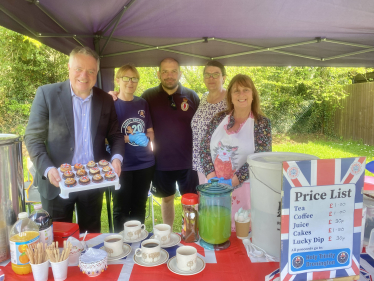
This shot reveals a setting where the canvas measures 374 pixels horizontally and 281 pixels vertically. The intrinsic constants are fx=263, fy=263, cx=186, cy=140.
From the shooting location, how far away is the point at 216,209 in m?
1.26

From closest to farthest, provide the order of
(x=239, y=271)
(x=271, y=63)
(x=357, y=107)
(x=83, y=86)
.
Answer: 1. (x=239, y=271)
2. (x=83, y=86)
3. (x=271, y=63)
4. (x=357, y=107)

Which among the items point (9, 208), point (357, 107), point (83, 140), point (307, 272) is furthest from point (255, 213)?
point (357, 107)

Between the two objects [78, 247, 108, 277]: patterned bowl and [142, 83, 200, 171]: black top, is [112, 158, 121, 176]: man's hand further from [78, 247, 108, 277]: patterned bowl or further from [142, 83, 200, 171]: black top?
[142, 83, 200, 171]: black top

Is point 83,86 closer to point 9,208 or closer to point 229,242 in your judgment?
point 9,208

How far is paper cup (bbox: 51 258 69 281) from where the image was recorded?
1.04 metres

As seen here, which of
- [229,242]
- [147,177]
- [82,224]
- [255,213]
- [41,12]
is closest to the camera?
[255,213]

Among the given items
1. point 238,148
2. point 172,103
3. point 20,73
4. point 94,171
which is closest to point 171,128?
point 172,103

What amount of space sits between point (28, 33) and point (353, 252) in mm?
2588

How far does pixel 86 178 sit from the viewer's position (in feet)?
5.12

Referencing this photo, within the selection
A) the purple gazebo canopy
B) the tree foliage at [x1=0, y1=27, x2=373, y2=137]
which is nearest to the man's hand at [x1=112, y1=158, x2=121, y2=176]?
the purple gazebo canopy

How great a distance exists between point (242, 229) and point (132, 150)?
151cm

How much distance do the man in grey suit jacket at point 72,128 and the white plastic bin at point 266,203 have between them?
1.04 metres

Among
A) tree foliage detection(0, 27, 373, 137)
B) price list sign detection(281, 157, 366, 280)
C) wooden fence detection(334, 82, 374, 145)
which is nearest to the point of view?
price list sign detection(281, 157, 366, 280)

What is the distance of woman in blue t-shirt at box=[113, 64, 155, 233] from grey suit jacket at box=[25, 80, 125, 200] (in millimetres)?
446
